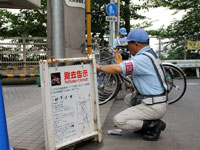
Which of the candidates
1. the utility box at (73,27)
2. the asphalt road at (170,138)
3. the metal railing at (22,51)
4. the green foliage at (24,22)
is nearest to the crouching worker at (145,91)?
the asphalt road at (170,138)

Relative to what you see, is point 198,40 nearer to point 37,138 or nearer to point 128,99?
point 128,99

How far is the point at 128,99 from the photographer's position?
4.12 m

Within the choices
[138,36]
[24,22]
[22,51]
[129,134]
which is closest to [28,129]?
[129,134]

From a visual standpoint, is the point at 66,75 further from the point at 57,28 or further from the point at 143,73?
the point at 143,73

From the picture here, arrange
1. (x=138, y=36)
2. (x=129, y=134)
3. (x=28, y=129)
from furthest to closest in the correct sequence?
(x=28, y=129), (x=129, y=134), (x=138, y=36)

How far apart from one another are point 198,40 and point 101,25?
5.37 meters

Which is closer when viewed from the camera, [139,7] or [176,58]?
[176,58]

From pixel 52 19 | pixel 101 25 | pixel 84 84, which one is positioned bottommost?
pixel 84 84

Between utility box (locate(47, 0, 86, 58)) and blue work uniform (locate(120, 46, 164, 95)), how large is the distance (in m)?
0.65

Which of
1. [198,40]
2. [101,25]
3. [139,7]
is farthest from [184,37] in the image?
[101,25]

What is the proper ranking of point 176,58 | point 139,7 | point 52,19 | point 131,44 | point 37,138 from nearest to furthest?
point 52,19
point 131,44
point 37,138
point 176,58
point 139,7

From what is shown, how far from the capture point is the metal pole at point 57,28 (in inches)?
121

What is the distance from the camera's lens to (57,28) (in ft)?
10.1

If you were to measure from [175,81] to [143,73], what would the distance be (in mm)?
2692
